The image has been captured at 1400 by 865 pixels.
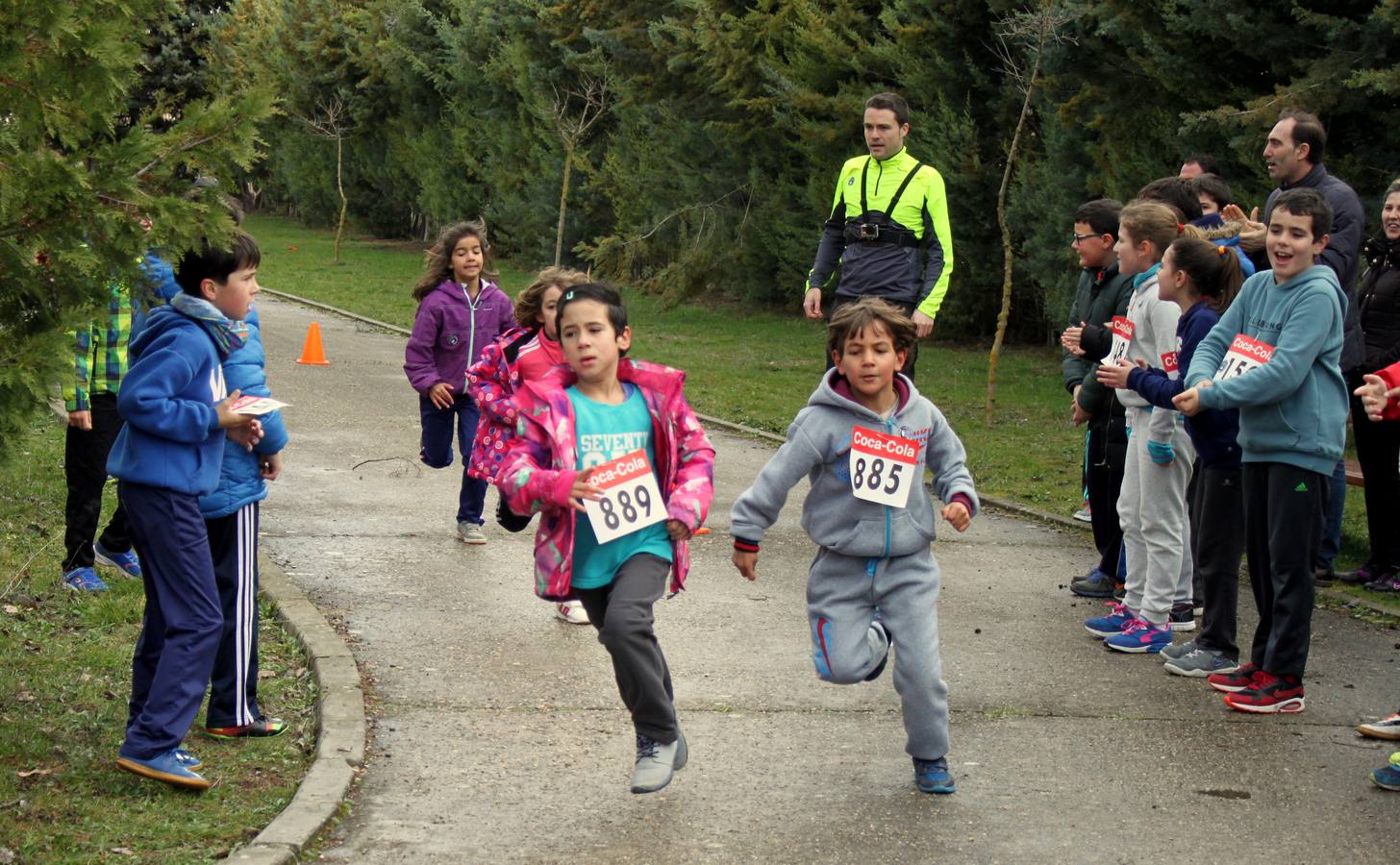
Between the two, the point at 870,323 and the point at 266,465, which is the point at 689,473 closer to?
the point at 870,323

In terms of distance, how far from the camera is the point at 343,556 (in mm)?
8938

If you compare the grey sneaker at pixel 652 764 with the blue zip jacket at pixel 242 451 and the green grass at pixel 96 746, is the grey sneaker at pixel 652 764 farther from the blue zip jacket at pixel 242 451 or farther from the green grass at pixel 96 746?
the blue zip jacket at pixel 242 451

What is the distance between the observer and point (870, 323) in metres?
5.67

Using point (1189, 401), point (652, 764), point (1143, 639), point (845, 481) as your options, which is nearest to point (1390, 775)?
point (1189, 401)

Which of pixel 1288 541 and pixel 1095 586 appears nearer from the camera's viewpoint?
pixel 1288 541

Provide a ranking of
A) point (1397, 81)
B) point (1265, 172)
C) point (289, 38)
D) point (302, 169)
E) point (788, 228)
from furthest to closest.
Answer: point (302, 169)
point (289, 38)
point (788, 228)
point (1265, 172)
point (1397, 81)

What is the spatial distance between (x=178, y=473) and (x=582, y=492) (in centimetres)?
133

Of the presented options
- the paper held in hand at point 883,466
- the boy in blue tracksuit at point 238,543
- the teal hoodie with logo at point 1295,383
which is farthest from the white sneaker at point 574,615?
the teal hoodie with logo at point 1295,383

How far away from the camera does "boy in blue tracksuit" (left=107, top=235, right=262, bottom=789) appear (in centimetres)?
534

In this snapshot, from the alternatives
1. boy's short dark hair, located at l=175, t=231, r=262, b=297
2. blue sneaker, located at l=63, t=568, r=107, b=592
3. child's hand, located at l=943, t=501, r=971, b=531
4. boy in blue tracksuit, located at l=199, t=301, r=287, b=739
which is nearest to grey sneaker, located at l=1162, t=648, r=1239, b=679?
child's hand, located at l=943, t=501, r=971, b=531

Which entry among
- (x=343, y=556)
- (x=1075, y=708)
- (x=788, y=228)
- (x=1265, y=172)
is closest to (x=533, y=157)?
(x=788, y=228)

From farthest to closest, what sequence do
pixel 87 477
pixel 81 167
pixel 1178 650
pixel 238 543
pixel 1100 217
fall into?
pixel 1100 217 → pixel 87 477 → pixel 1178 650 → pixel 238 543 → pixel 81 167

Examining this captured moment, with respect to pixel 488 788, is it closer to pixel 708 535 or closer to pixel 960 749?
pixel 960 749

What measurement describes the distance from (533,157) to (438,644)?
2733 centimetres
